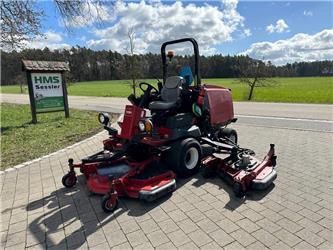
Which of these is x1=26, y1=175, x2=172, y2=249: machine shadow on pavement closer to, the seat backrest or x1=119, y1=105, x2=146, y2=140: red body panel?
x1=119, y1=105, x2=146, y2=140: red body panel

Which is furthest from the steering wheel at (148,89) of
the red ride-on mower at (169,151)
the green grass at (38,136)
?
the green grass at (38,136)

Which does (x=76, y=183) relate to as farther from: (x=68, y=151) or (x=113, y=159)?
(x=68, y=151)

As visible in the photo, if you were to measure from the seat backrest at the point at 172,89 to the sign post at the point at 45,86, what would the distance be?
7.22 metres

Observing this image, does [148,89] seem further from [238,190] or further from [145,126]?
[238,190]

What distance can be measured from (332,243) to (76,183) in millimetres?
3428

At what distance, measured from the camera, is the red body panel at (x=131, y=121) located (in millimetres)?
4105

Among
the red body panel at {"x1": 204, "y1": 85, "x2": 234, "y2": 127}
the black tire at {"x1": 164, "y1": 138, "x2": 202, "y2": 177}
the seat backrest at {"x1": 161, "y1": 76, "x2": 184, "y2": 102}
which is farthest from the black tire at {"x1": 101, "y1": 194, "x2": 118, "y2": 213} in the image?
the red body panel at {"x1": 204, "y1": 85, "x2": 234, "y2": 127}

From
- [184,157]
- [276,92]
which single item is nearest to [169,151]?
[184,157]

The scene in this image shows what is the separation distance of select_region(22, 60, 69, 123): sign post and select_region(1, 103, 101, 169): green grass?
0.58m

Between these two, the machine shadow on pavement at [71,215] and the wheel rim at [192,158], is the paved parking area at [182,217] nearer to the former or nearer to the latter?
the machine shadow on pavement at [71,215]

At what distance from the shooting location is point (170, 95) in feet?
15.6

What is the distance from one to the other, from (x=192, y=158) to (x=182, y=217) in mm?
1379

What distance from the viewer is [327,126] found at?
840 centimetres

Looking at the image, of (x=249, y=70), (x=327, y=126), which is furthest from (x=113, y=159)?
(x=249, y=70)
